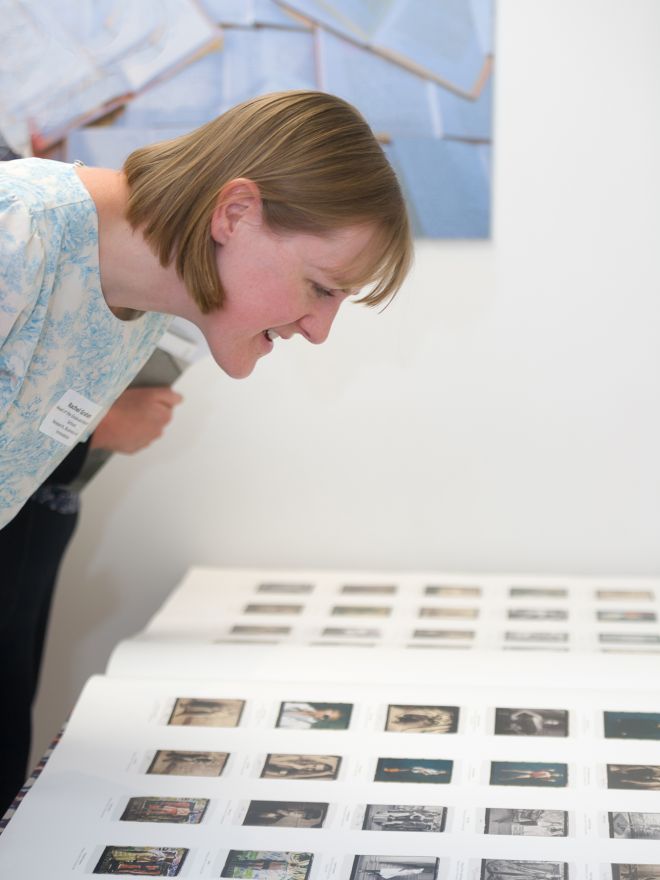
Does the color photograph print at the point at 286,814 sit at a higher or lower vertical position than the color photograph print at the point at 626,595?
lower

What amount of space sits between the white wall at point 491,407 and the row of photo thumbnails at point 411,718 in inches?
25.1

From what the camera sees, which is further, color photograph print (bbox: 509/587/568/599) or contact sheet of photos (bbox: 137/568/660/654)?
color photograph print (bbox: 509/587/568/599)

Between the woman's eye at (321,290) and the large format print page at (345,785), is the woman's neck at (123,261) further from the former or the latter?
the large format print page at (345,785)

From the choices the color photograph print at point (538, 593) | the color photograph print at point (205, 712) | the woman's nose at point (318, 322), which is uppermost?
the color photograph print at point (538, 593)

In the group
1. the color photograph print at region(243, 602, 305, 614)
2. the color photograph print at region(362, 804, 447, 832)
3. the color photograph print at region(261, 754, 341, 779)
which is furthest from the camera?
the color photograph print at region(243, 602, 305, 614)

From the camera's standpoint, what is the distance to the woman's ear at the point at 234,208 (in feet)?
3.70

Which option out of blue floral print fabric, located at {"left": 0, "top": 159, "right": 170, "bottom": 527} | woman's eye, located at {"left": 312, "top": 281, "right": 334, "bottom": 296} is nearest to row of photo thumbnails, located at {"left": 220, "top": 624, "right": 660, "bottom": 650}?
blue floral print fabric, located at {"left": 0, "top": 159, "right": 170, "bottom": 527}

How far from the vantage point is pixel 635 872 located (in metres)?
1.06

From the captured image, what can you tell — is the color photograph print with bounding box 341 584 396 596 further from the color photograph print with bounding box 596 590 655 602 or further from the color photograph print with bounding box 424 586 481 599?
the color photograph print with bounding box 596 590 655 602

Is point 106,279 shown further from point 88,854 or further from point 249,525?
point 249,525

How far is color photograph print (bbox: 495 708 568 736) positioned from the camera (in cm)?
133

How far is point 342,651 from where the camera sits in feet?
5.23

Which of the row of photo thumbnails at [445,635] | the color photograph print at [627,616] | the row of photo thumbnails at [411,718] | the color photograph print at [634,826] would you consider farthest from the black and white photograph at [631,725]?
the color photograph print at [627,616]

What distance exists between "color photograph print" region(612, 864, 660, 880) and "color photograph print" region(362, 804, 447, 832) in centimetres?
18
